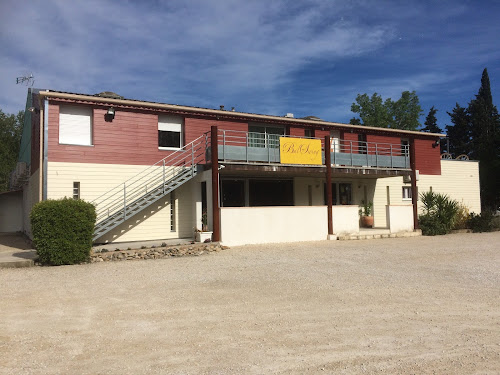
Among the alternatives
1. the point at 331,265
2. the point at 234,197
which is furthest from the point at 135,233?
the point at 331,265

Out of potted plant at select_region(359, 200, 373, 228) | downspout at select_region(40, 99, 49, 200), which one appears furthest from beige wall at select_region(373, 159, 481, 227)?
downspout at select_region(40, 99, 49, 200)

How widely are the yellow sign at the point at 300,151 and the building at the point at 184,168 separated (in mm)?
43

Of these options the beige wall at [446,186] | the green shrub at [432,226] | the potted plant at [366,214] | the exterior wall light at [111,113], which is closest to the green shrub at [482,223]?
the green shrub at [432,226]

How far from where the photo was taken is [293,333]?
4.77 m

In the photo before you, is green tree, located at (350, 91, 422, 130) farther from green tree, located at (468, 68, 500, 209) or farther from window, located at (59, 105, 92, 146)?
window, located at (59, 105, 92, 146)

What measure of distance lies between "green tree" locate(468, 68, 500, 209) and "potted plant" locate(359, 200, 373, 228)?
551 inches

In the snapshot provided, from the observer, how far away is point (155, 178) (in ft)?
51.1

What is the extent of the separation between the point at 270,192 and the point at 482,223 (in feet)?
35.6

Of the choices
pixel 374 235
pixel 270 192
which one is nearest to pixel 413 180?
pixel 374 235

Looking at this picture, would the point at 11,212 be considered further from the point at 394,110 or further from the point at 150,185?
Result: the point at 394,110

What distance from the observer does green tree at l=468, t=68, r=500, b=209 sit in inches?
1188

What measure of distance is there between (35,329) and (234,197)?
13622 mm

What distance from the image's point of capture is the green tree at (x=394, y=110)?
45.8 metres

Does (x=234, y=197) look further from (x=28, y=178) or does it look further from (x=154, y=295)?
(x=154, y=295)
